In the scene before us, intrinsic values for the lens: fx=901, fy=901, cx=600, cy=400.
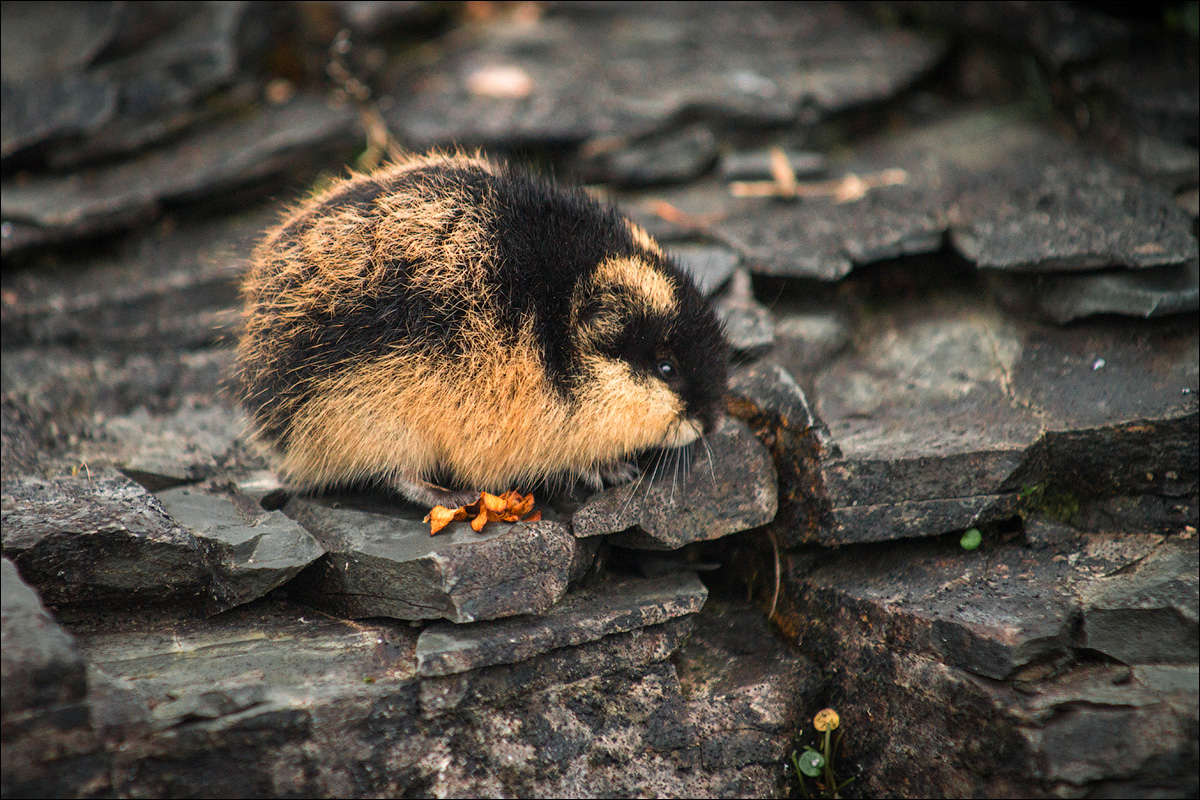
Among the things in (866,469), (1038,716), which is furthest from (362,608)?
(1038,716)

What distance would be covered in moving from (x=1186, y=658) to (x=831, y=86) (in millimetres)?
5817

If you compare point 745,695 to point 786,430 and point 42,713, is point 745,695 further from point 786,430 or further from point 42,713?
point 42,713

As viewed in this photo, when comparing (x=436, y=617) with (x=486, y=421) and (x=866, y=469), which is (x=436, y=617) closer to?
(x=486, y=421)

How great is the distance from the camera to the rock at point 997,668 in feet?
13.1

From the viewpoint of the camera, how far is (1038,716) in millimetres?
4102

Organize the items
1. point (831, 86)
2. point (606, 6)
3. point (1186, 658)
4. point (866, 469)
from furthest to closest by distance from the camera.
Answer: point (606, 6) → point (831, 86) → point (866, 469) → point (1186, 658)

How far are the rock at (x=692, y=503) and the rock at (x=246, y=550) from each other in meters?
1.48

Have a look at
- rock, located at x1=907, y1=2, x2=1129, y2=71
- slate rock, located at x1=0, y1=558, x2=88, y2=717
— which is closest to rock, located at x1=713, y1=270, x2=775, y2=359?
rock, located at x1=907, y1=2, x2=1129, y2=71

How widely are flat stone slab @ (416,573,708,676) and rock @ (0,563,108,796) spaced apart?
1397 millimetres

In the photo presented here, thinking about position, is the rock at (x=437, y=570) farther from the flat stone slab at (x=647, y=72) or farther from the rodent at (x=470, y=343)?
the flat stone slab at (x=647, y=72)

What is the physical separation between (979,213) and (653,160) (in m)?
2.81

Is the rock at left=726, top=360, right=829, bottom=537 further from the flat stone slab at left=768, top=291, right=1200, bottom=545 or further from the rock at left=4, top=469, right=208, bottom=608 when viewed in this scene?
the rock at left=4, top=469, right=208, bottom=608

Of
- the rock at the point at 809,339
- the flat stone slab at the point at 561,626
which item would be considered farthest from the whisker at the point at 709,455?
the rock at the point at 809,339

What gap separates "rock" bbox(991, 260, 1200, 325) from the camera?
218 inches
